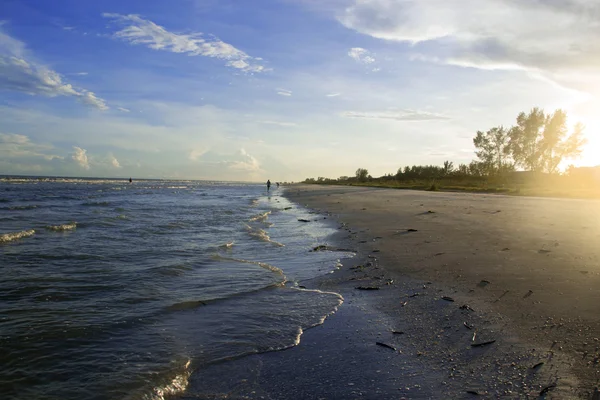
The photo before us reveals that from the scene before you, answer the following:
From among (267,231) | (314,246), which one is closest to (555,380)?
(314,246)

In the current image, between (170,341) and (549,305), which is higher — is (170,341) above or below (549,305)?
below

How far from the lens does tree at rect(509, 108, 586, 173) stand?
57.4 metres

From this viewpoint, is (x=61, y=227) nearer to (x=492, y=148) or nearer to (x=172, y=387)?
(x=172, y=387)

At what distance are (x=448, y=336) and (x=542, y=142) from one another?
2640 inches

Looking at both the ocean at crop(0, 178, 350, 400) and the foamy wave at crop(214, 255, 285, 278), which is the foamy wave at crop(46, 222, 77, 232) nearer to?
the ocean at crop(0, 178, 350, 400)

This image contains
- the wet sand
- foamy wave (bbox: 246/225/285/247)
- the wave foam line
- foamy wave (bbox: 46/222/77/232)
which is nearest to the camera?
the wet sand

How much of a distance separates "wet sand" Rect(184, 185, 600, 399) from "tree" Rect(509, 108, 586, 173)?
60.4 meters

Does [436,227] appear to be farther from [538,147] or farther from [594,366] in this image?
[538,147]

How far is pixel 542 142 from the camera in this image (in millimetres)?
59438

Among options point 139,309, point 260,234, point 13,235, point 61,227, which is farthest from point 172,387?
point 61,227

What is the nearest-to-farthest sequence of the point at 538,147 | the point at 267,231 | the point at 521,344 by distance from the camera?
the point at 521,344
the point at 267,231
the point at 538,147

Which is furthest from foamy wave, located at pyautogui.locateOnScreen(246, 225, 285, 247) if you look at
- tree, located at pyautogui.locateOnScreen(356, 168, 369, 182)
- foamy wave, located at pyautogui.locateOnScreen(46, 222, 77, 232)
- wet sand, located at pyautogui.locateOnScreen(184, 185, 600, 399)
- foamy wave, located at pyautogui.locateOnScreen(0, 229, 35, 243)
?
tree, located at pyautogui.locateOnScreen(356, 168, 369, 182)

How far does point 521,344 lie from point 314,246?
7.38 m

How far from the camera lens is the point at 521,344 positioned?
406 centimetres
